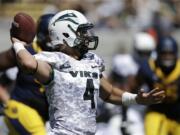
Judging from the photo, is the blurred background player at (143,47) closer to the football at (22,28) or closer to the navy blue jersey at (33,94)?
the navy blue jersey at (33,94)

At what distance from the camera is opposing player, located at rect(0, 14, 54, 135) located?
736 cm

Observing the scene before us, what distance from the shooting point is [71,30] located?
5844 millimetres

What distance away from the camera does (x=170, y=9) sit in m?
14.2

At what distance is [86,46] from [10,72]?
9.50ft

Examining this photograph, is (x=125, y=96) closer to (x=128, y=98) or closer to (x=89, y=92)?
(x=128, y=98)

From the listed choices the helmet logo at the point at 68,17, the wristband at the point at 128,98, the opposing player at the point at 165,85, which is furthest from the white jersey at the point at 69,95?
the opposing player at the point at 165,85

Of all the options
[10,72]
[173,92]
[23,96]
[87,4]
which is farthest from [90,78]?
[87,4]

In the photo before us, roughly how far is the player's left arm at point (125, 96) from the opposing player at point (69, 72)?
289 millimetres

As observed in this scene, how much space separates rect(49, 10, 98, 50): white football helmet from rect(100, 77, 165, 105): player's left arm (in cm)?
41

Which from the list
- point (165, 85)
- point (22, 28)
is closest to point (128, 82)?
point (165, 85)

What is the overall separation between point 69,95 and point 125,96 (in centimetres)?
71

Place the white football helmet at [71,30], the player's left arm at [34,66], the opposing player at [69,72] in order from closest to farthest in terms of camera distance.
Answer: the player's left arm at [34,66], the opposing player at [69,72], the white football helmet at [71,30]

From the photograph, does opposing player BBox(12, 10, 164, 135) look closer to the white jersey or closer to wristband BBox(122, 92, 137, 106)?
the white jersey

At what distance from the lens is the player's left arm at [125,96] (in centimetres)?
602
